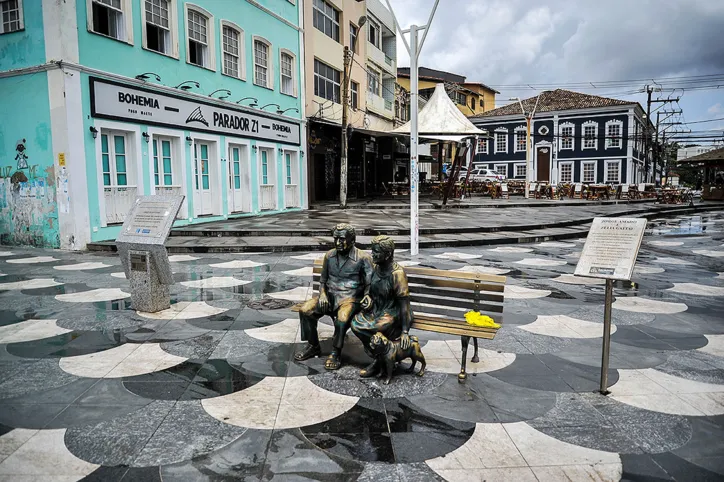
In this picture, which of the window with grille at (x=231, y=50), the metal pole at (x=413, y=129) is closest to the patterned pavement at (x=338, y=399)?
the metal pole at (x=413, y=129)

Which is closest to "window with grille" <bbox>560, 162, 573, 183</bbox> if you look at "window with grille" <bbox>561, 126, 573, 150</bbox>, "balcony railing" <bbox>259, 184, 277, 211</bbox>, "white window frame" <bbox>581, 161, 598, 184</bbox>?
"white window frame" <bbox>581, 161, 598, 184</bbox>

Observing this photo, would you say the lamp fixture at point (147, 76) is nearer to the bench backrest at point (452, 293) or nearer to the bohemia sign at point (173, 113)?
the bohemia sign at point (173, 113)

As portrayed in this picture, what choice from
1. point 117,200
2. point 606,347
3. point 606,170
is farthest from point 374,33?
point 606,170

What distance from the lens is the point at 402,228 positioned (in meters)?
14.1

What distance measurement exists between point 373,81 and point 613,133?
3130cm

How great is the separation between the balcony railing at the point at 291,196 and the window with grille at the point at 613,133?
39.5m

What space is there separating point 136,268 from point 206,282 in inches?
74.4

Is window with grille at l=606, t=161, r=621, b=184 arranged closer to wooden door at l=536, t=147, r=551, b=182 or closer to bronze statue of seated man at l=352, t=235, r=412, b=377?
wooden door at l=536, t=147, r=551, b=182

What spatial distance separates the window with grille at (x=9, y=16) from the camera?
38.8 ft

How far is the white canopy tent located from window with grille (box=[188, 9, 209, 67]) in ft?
26.5

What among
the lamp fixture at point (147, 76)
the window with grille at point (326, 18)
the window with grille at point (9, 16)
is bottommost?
the lamp fixture at point (147, 76)

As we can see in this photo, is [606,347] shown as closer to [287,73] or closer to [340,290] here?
[340,290]

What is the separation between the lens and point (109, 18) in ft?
41.5

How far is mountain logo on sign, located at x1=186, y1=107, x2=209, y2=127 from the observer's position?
15144 millimetres
